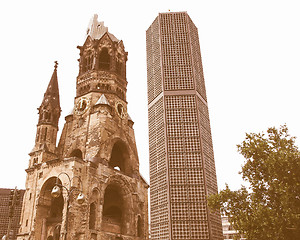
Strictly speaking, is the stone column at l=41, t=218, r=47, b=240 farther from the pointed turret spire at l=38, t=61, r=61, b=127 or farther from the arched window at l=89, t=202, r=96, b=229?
the pointed turret spire at l=38, t=61, r=61, b=127

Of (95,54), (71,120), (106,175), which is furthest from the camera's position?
(95,54)

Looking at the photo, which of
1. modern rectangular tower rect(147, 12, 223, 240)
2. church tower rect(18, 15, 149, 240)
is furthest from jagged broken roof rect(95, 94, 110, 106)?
modern rectangular tower rect(147, 12, 223, 240)

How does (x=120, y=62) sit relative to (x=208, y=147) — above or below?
above

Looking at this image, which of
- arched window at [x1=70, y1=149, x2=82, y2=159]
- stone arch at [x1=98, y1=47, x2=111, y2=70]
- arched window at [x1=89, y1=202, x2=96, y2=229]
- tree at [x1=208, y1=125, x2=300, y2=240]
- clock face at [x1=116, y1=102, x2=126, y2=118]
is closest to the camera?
tree at [x1=208, y1=125, x2=300, y2=240]

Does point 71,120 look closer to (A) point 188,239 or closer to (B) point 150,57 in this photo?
(B) point 150,57

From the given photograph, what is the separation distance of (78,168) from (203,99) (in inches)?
1091

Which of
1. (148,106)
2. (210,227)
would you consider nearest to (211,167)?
(210,227)

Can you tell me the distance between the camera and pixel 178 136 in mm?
49281

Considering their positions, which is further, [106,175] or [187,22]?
[187,22]

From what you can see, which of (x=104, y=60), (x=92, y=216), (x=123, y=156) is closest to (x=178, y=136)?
(x=123, y=156)

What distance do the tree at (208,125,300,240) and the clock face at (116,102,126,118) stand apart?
26.8 m

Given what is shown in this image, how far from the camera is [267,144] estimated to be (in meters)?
24.3

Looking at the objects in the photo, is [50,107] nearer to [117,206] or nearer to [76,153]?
[76,153]

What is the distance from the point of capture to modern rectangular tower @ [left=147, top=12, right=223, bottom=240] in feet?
143
